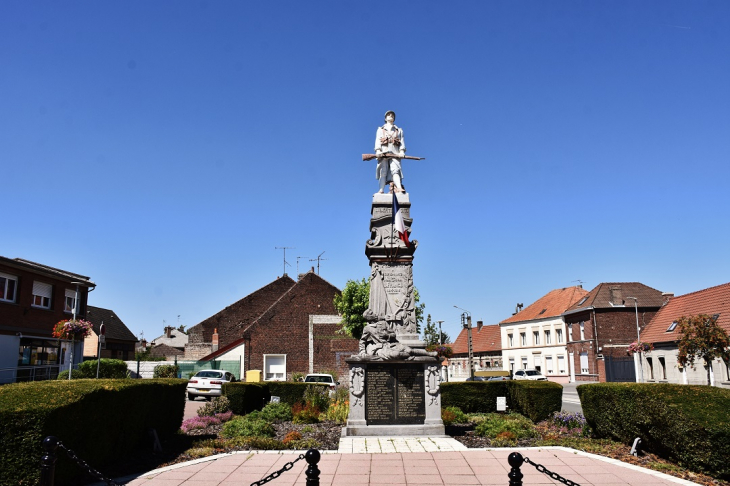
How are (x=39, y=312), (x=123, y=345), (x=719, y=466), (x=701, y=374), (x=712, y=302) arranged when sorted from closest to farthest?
(x=719, y=466) < (x=39, y=312) < (x=701, y=374) < (x=712, y=302) < (x=123, y=345)

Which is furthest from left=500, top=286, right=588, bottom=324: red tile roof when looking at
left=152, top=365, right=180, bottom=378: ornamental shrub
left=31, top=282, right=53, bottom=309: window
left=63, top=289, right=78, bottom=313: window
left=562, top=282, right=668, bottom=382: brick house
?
left=31, top=282, right=53, bottom=309: window

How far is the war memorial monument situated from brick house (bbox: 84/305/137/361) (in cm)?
3921

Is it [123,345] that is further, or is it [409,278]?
[123,345]

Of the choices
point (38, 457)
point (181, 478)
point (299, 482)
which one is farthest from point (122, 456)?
point (299, 482)

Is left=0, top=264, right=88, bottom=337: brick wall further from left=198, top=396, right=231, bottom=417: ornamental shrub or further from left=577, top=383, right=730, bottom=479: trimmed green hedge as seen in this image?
left=577, top=383, right=730, bottom=479: trimmed green hedge

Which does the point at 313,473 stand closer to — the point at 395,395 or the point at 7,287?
the point at 395,395

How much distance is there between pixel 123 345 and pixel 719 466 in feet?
165

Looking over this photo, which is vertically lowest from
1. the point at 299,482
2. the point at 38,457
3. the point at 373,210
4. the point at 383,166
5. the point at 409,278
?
the point at 299,482

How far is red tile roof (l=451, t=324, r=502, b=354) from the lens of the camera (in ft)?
203

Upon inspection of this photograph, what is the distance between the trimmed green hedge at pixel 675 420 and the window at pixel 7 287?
2465 cm

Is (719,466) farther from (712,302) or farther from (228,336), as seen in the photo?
(228,336)

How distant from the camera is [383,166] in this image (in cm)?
1418

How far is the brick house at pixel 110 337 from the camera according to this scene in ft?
154

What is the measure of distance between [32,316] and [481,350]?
157 feet
